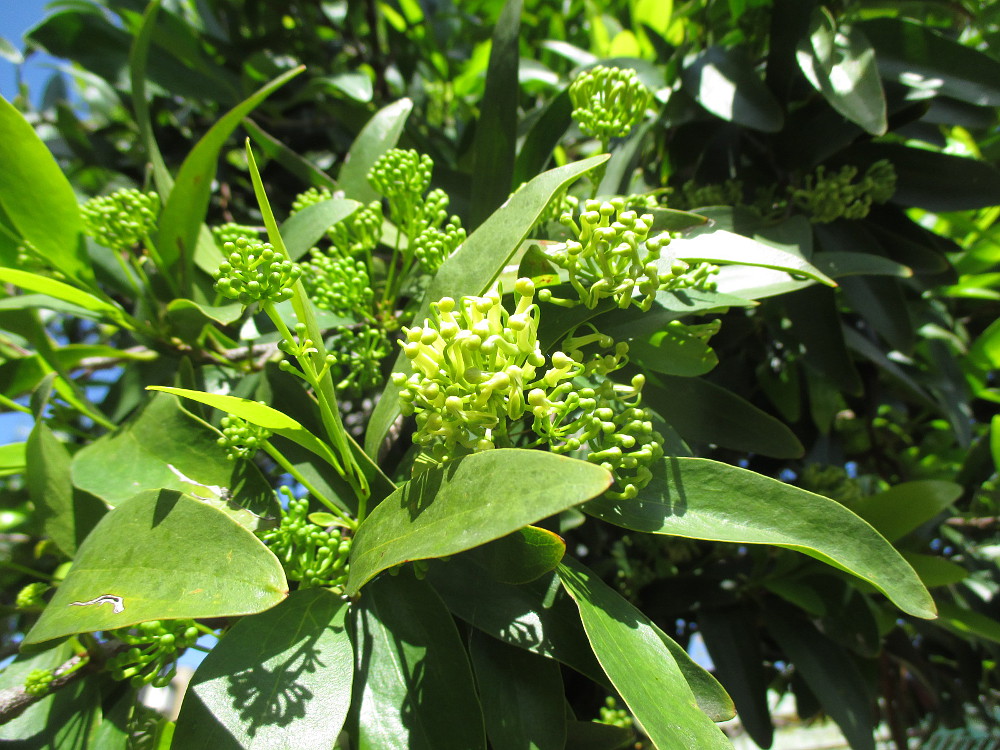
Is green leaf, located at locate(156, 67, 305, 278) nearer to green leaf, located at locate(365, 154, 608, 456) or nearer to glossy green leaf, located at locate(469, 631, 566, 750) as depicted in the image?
green leaf, located at locate(365, 154, 608, 456)

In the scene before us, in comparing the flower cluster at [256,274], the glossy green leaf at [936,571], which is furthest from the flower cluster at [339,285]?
the glossy green leaf at [936,571]

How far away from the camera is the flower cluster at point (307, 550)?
79cm

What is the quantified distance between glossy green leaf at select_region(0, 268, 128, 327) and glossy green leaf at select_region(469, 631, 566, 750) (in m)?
0.82

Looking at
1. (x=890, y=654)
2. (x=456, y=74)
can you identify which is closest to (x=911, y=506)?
(x=890, y=654)

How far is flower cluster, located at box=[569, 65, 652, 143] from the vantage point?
974 millimetres

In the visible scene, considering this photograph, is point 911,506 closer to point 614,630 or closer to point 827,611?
point 827,611

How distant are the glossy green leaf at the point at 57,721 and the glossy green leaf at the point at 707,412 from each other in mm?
969

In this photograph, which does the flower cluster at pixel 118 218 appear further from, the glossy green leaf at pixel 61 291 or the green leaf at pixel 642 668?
the green leaf at pixel 642 668

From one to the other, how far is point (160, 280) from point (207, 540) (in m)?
0.79

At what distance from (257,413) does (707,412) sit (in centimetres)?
68

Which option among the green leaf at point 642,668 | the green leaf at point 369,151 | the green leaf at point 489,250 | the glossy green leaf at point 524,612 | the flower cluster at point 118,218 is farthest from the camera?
the green leaf at point 369,151

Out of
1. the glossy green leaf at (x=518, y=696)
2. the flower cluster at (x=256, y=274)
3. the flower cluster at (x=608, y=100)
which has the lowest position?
the glossy green leaf at (x=518, y=696)

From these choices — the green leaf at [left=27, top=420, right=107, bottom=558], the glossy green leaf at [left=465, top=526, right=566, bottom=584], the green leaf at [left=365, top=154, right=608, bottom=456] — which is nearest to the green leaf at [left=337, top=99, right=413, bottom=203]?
the green leaf at [left=365, top=154, right=608, bottom=456]

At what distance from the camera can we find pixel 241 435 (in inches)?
33.1
